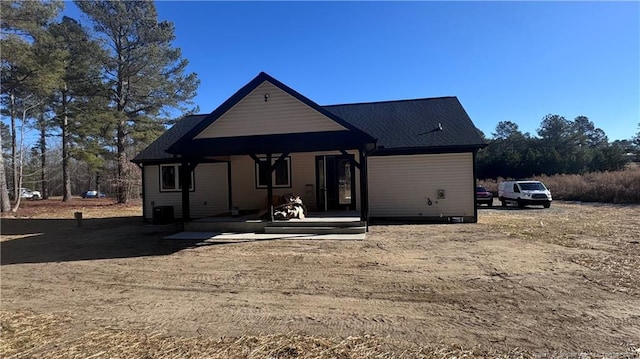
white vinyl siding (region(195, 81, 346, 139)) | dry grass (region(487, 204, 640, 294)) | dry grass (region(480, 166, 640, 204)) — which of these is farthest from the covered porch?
dry grass (region(480, 166, 640, 204))

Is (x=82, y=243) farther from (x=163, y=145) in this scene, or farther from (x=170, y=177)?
(x=163, y=145)

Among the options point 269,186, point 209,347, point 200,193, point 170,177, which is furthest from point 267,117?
point 209,347

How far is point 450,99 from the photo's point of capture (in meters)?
17.0

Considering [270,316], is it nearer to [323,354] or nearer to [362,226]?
[323,354]

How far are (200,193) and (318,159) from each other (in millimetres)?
5263

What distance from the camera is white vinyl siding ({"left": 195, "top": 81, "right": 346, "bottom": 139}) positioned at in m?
10.9

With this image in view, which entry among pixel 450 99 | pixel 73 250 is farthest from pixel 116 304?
pixel 450 99

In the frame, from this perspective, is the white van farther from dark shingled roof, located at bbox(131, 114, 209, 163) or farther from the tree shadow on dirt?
the tree shadow on dirt

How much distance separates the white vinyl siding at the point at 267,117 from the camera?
35.8 feet

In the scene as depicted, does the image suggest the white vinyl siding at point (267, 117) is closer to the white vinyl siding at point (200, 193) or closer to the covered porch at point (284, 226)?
the covered porch at point (284, 226)

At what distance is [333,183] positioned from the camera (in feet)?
46.8

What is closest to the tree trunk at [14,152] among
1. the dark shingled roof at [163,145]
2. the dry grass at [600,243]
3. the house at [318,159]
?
the dark shingled roof at [163,145]

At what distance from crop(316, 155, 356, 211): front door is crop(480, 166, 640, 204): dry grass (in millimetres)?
21317

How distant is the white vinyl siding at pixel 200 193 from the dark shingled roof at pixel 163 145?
44cm
